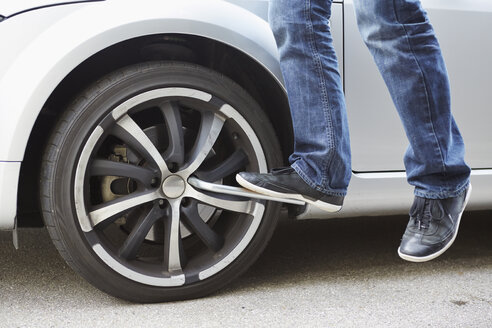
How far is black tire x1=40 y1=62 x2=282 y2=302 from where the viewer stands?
6.47 feet

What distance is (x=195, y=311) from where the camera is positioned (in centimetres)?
206

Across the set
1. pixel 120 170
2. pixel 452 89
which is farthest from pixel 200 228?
pixel 452 89

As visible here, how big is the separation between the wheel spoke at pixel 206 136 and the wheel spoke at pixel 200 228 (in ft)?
0.49

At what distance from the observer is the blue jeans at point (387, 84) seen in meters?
1.72

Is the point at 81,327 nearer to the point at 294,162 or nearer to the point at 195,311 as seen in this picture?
the point at 195,311

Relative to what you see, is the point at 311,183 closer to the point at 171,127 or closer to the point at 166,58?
the point at 171,127

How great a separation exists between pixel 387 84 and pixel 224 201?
699 mm

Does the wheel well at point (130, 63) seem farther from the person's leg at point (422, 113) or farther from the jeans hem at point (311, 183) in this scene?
the person's leg at point (422, 113)

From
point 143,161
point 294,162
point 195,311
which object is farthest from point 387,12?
point 195,311

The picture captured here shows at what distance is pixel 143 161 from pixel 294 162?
55 centimetres

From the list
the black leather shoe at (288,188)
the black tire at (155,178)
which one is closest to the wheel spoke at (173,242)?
the black tire at (155,178)

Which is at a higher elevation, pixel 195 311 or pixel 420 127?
pixel 420 127

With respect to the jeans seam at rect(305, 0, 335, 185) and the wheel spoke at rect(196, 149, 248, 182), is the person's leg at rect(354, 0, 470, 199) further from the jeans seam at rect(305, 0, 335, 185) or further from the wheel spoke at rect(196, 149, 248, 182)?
the wheel spoke at rect(196, 149, 248, 182)

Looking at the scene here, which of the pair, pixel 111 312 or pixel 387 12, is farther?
pixel 111 312
